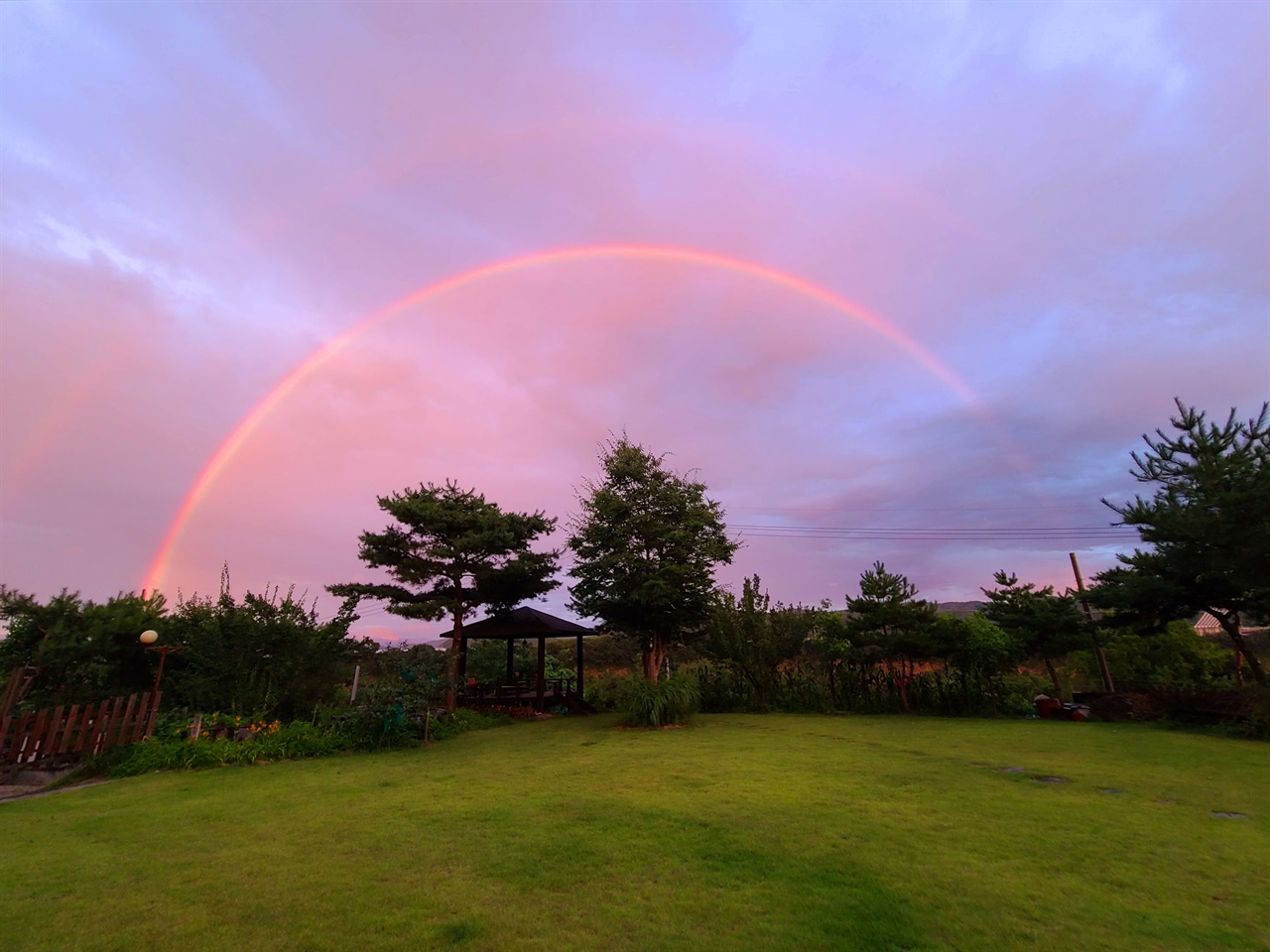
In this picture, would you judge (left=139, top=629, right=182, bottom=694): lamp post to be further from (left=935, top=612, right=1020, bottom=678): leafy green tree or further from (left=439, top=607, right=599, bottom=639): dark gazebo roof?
(left=935, top=612, right=1020, bottom=678): leafy green tree

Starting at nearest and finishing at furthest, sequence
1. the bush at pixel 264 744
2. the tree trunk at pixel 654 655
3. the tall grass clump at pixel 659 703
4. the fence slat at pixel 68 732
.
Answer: the fence slat at pixel 68 732, the bush at pixel 264 744, the tall grass clump at pixel 659 703, the tree trunk at pixel 654 655

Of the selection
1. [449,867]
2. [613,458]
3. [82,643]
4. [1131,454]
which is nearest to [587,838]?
[449,867]

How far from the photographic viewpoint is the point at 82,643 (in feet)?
32.2

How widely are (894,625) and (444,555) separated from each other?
11479 mm

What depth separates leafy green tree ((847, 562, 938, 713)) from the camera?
47.9 ft

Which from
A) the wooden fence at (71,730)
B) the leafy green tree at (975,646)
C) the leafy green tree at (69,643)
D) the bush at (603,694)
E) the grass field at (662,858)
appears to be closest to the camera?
the grass field at (662,858)

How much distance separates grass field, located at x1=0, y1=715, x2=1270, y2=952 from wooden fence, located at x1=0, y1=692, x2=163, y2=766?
1.35 meters

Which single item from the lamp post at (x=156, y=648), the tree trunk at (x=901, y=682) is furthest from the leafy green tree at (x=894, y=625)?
the lamp post at (x=156, y=648)

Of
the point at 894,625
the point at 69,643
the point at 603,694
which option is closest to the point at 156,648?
the point at 69,643

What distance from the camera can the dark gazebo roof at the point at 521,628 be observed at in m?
17.0

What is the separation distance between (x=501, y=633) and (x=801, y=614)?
8430mm

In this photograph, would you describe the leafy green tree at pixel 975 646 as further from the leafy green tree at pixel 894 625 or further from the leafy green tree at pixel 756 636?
the leafy green tree at pixel 756 636

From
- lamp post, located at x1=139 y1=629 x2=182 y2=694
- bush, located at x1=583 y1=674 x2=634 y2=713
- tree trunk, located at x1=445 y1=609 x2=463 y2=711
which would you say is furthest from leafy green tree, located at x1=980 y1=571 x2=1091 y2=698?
lamp post, located at x1=139 y1=629 x2=182 y2=694

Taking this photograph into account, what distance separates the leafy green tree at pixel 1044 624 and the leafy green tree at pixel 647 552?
755cm
